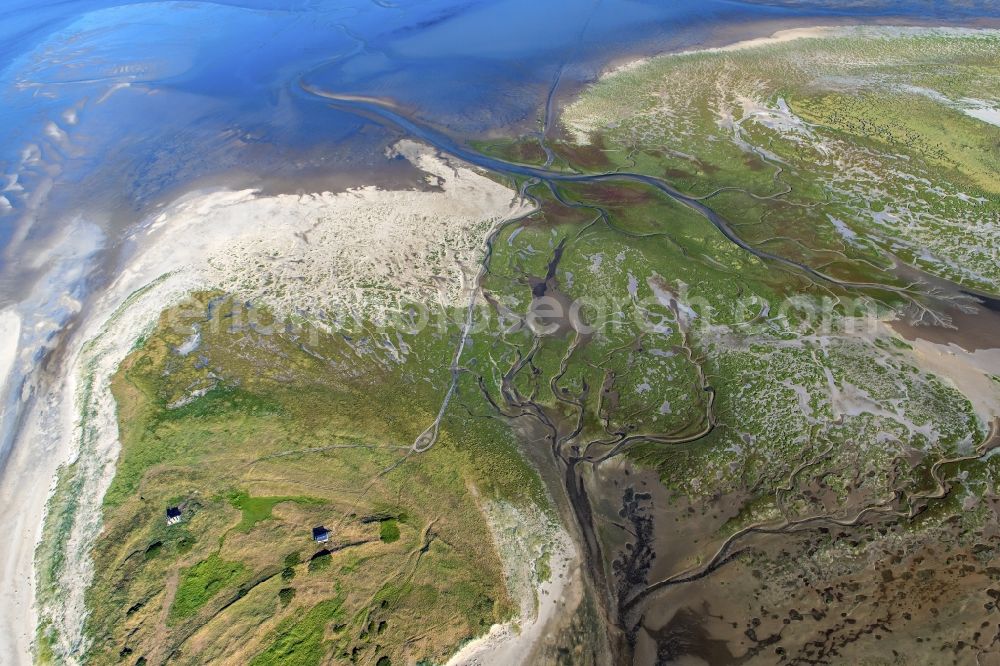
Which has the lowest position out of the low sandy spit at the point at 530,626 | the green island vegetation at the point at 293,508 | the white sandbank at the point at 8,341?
the low sandy spit at the point at 530,626

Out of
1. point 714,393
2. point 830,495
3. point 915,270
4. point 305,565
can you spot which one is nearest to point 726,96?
point 915,270

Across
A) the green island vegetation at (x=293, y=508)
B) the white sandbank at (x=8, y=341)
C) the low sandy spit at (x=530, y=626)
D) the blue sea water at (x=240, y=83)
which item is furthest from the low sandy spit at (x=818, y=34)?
the white sandbank at (x=8, y=341)

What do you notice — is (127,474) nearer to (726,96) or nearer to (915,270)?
(915,270)

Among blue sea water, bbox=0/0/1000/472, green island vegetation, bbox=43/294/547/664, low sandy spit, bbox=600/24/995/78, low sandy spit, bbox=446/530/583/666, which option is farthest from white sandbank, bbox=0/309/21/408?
low sandy spit, bbox=600/24/995/78

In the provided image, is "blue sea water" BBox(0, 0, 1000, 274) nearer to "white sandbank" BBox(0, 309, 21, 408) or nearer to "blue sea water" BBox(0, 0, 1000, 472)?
"blue sea water" BBox(0, 0, 1000, 472)

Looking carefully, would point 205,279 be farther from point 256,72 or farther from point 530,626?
point 256,72

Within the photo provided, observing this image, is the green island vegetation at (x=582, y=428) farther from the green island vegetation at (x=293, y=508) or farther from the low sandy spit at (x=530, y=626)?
the low sandy spit at (x=530, y=626)

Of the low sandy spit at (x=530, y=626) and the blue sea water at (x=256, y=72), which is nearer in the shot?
the low sandy spit at (x=530, y=626)
